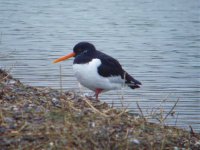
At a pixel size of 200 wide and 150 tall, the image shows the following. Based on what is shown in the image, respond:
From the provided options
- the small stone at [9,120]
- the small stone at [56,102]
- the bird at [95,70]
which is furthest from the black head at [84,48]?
the small stone at [9,120]

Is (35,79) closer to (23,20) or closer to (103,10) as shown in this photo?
(23,20)

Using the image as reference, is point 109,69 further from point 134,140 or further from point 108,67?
point 134,140

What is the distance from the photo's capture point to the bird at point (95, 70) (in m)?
11.7

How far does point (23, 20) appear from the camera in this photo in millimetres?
26578

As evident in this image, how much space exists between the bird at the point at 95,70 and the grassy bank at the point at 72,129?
8.49 ft

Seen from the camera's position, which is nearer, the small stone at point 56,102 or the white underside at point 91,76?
the small stone at point 56,102

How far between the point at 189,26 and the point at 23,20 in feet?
23.8

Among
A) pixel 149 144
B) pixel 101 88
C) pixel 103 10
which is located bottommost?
pixel 103 10

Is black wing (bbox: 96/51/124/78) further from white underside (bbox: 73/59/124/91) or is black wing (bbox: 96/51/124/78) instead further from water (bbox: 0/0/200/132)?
water (bbox: 0/0/200/132)

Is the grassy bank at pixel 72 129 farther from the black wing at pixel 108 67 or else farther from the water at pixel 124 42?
the black wing at pixel 108 67

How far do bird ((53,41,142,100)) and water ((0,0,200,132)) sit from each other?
38 cm

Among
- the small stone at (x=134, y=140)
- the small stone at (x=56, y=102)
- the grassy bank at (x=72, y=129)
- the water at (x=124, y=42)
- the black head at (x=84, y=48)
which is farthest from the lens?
the water at (x=124, y=42)

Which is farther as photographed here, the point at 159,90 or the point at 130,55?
the point at 130,55

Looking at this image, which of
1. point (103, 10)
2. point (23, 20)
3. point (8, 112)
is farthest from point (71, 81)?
point (103, 10)
